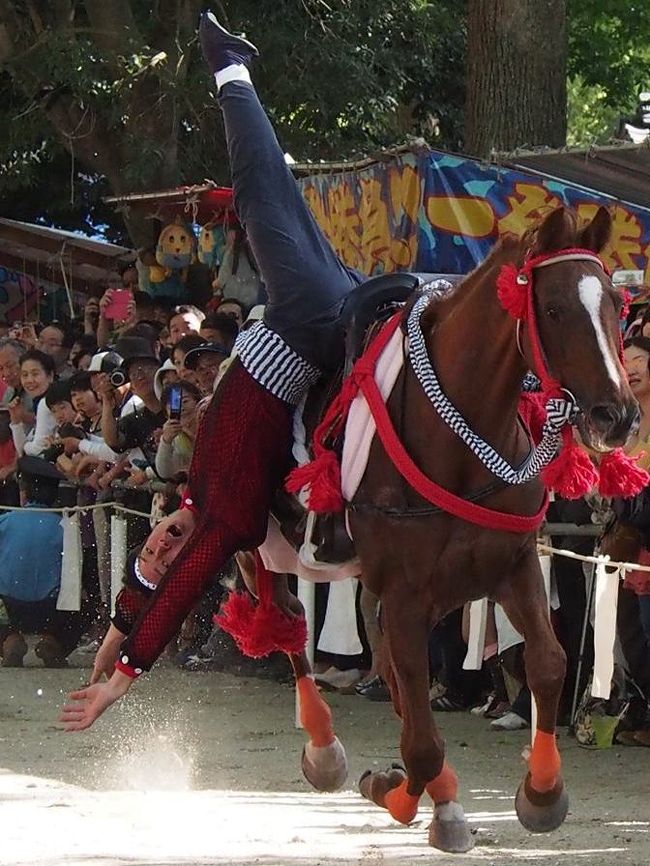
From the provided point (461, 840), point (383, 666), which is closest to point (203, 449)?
point (383, 666)

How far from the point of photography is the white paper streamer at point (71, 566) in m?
11.1

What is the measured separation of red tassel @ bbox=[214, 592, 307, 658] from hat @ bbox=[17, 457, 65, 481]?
16.1 ft

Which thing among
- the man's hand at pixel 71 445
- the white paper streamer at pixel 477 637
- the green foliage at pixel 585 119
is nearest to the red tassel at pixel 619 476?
the white paper streamer at pixel 477 637

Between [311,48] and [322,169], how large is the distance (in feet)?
13.3

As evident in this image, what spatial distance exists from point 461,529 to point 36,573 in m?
6.54

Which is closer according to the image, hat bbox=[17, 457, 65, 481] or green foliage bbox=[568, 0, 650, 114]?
hat bbox=[17, 457, 65, 481]

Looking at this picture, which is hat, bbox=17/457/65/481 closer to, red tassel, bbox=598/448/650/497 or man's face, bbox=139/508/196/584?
man's face, bbox=139/508/196/584

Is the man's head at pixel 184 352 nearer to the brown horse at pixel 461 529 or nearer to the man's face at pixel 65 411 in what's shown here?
the man's face at pixel 65 411

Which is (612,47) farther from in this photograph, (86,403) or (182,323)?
(86,403)

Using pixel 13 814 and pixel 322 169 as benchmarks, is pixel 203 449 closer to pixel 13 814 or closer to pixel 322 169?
pixel 13 814

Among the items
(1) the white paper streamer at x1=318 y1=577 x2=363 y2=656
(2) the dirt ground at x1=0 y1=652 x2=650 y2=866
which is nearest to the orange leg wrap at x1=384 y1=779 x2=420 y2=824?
(2) the dirt ground at x1=0 y1=652 x2=650 y2=866

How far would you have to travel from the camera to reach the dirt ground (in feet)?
20.9

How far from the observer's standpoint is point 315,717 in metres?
6.69

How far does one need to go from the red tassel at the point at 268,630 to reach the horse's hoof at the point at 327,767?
397mm
